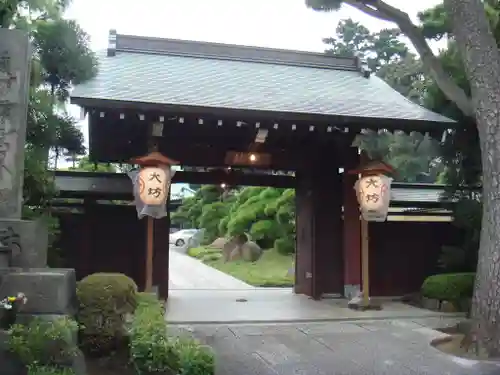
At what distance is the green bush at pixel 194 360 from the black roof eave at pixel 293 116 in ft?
14.7

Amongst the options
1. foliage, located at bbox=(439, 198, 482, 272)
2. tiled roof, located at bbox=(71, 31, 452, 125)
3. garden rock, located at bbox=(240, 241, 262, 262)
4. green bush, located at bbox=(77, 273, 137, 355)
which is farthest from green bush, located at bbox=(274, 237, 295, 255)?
green bush, located at bbox=(77, 273, 137, 355)

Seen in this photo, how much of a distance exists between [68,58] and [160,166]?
210cm

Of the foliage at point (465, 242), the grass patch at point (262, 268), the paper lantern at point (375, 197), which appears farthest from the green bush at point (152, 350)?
the grass patch at point (262, 268)

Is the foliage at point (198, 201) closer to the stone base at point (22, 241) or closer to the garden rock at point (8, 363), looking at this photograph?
the stone base at point (22, 241)

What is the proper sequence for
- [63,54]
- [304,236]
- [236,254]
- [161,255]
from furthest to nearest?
[236,254] < [304,236] < [161,255] < [63,54]

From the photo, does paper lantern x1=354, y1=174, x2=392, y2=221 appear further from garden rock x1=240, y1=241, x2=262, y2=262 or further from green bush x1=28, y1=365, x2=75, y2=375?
garden rock x1=240, y1=241, x2=262, y2=262

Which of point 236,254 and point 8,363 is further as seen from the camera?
point 236,254

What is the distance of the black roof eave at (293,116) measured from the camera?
25.1 feet

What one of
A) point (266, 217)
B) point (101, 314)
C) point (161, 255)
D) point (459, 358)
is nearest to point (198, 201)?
point (266, 217)

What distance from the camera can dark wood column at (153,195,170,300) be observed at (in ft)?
31.9

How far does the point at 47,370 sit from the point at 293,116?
550cm

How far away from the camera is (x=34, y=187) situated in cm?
712

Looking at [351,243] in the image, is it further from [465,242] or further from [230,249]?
[230,249]

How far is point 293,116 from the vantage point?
8.41 meters
